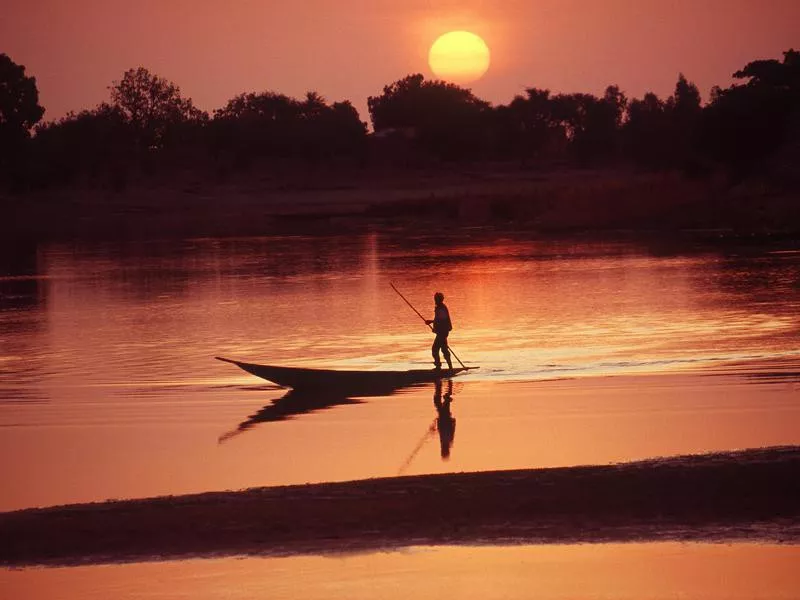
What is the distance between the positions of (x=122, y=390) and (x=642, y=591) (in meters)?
12.0

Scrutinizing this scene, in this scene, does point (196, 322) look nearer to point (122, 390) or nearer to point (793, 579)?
point (122, 390)

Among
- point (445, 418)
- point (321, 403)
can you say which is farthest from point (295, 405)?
point (445, 418)

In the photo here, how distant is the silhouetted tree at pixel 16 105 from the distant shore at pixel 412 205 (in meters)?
10.1

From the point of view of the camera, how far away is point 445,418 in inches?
674

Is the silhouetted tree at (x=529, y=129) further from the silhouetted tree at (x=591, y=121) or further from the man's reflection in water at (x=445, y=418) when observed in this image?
the man's reflection in water at (x=445, y=418)

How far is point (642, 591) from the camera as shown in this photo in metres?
10.1

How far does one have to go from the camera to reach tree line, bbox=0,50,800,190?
101 metres

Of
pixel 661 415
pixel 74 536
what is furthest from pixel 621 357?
pixel 74 536

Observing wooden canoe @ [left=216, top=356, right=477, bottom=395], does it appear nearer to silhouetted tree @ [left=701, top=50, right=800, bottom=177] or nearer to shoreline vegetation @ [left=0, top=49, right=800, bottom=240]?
shoreline vegetation @ [left=0, top=49, right=800, bottom=240]

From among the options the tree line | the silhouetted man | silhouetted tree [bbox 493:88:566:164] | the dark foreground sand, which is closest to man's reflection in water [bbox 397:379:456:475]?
the silhouetted man

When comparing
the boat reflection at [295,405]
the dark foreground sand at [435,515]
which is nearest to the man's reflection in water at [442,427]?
the boat reflection at [295,405]

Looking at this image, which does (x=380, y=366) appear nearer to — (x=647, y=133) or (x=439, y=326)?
(x=439, y=326)

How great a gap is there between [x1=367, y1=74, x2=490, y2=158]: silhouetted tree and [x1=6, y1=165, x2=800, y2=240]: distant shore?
5219 millimetres

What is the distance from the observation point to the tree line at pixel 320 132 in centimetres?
10081
